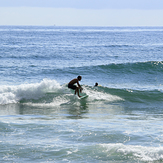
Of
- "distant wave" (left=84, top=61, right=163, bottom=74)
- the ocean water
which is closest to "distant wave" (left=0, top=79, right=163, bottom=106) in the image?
the ocean water

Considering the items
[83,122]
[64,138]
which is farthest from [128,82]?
[64,138]

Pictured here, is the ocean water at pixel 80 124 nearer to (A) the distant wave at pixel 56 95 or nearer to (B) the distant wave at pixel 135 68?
(A) the distant wave at pixel 56 95

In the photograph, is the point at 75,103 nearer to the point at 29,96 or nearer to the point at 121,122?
the point at 29,96

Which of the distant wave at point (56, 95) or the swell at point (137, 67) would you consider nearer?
the distant wave at point (56, 95)

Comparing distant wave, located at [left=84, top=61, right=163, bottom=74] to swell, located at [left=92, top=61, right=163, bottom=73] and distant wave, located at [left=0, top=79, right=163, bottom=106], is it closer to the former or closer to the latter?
swell, located at [left=92, top=61, right=163, bottom=73]

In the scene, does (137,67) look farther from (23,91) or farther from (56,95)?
(23,91)

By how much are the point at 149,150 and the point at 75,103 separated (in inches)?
312

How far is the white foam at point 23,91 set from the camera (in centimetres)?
1519

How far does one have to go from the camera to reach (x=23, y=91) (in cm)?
1598

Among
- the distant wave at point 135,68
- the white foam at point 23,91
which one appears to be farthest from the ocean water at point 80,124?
the distant wave at point 135,68

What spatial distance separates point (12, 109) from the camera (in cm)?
1318

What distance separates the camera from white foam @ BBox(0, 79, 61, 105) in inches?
598

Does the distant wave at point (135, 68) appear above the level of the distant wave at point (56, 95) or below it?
above

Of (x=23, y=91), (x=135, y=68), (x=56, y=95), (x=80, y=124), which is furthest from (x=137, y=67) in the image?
(x=80, y=124)
